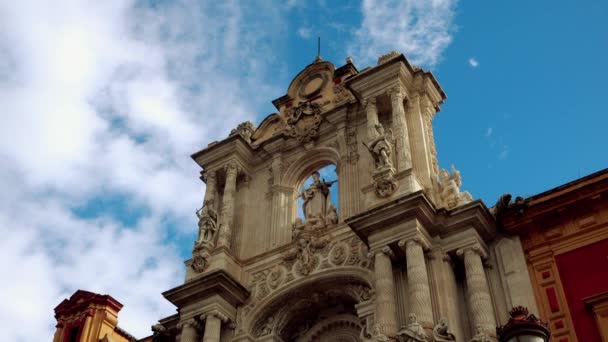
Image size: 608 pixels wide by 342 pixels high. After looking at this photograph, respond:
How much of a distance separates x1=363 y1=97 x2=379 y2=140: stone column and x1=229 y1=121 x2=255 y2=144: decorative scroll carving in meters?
4.48

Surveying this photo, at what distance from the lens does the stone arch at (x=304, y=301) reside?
1806 cm

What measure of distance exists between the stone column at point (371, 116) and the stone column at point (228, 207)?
14.6 feet

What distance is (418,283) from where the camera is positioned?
15.3 metres

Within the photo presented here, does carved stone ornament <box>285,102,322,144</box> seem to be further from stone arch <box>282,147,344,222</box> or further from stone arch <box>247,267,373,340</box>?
stone arch <box>247,267,373,340</box>

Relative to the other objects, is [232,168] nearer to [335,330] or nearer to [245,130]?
[245,130]

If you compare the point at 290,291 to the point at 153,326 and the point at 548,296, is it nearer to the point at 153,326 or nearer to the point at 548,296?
the point at 153,326

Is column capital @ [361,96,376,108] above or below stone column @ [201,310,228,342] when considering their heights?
above

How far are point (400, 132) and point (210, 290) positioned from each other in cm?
609

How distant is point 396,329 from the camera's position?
49.8 ft

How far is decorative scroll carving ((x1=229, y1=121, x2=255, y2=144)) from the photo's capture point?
23031 mm

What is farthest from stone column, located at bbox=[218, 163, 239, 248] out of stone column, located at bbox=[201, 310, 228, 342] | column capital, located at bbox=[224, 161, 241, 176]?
stone column, located at bbox=[201, 310, 228, 342]

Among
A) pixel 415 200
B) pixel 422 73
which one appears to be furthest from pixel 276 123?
pixel 415 200

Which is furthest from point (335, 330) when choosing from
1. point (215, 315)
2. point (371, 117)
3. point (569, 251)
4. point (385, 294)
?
point (569, 251)

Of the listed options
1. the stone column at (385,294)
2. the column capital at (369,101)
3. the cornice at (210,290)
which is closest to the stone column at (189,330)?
the cornice at (210,290)
